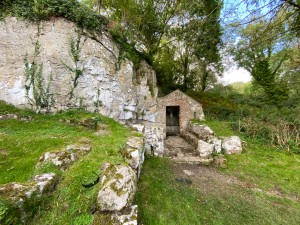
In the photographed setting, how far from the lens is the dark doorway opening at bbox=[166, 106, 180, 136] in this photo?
10539 millimetres

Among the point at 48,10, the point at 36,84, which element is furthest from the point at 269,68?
the point at 36,84

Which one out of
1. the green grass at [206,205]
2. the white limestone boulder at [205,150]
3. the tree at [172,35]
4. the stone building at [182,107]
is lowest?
the green grass at [206,205]

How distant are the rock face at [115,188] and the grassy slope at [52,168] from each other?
0.14m

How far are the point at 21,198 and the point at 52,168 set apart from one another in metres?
0.80

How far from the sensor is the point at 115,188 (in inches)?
93.7

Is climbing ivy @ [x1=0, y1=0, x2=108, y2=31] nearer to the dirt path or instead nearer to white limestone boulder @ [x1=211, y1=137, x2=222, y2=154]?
the dirt path

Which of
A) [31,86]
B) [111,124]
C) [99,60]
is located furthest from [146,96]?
[31,86]

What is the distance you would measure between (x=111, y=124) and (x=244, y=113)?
9.21 metres

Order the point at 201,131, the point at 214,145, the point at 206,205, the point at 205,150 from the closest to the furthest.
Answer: the point at 206,205
the point at 205,150
the point at 214,145
the point at 201,131

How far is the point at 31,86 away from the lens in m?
5.96

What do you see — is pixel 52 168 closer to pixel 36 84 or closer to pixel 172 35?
pixel 36 84

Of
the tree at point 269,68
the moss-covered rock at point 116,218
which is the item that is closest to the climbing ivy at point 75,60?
the moss-covered rock at point 116,218

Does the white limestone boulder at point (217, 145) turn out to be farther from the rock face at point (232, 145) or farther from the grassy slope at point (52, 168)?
the grassy slope at point (52, 168)

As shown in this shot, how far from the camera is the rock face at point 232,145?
6.44m
